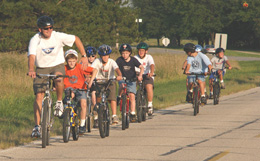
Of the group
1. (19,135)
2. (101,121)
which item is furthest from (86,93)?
(19,135)

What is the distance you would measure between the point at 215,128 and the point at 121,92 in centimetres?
212

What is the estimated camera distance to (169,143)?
1030 centimetres

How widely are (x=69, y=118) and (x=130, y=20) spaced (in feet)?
180

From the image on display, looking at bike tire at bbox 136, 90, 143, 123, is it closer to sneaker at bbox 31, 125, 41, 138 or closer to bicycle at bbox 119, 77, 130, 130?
bicycle at bbox 119, 77, 130, 130

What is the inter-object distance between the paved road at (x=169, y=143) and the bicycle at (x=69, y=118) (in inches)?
7.4

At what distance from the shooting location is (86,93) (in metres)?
10.8

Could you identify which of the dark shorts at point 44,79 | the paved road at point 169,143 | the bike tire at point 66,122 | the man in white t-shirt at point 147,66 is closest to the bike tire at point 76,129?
the paved road at point 169,143

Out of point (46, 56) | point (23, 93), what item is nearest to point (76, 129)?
point (46, 56)

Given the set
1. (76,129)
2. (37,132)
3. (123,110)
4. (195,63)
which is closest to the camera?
(37,132)

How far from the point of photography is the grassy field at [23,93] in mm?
12068

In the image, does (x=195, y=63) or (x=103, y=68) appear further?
(x=195, y=63)

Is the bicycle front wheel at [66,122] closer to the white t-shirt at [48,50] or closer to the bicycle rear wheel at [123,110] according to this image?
the white t-shirt at [48,50]

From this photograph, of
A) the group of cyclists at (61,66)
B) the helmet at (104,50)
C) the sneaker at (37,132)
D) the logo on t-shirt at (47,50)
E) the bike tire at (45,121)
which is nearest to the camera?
the bike tire at (45,121)

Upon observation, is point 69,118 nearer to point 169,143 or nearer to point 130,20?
point 169,143
